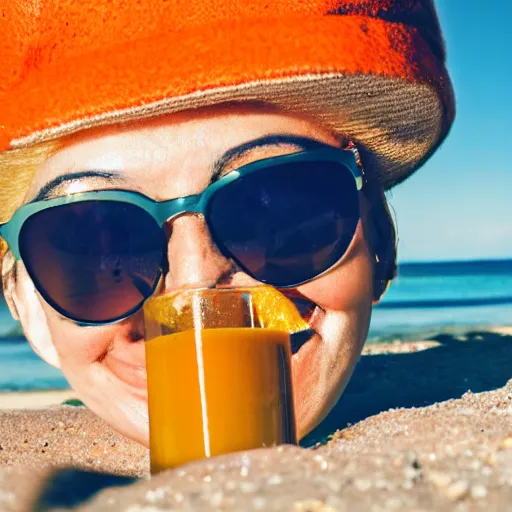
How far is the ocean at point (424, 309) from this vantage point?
5.04m

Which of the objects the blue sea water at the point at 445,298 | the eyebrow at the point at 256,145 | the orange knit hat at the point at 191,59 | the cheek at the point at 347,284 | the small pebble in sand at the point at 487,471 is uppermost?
the orange knit hat at the point at 191,59

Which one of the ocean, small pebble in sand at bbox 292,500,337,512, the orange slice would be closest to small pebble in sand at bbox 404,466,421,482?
small pebble in sand at bbox 292,500,337,512

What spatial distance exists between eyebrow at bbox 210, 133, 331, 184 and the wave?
711 cm

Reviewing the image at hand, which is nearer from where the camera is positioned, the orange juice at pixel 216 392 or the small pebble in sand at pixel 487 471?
the small pebble in sand at pixel 487 471

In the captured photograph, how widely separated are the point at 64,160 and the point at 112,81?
0.27 m

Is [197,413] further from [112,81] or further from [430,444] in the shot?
[112,81]

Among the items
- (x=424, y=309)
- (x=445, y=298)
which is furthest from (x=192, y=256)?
(x=445, y=298)

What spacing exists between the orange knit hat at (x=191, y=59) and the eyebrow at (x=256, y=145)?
71mm

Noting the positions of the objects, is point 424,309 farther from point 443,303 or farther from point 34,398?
point 34,398

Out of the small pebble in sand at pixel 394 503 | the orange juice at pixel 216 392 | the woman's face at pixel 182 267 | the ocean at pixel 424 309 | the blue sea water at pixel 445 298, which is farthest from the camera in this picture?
the blue sea water at pixel 445 298

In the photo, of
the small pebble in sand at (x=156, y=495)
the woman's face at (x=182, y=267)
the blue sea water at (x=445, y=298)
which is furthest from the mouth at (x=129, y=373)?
the blue sea water at (x=445, y=298)

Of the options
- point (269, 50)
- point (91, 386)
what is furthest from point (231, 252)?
point (91, 386)

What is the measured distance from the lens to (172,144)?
5.00ft

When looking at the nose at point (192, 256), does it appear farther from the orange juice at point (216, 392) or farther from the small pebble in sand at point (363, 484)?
A: the small pebble in sand at point (363, 484)
